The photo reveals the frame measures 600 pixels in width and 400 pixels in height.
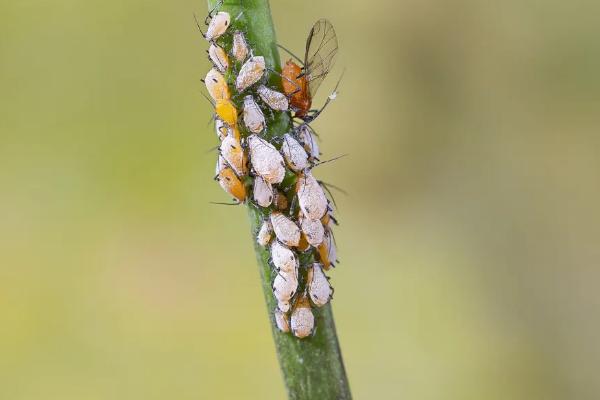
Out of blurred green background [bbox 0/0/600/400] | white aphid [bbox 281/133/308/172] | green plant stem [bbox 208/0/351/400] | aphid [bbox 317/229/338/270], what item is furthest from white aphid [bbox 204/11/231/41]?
blurred green background [bbox 0/0/600/400]

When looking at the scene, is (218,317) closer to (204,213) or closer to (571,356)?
(204,213)

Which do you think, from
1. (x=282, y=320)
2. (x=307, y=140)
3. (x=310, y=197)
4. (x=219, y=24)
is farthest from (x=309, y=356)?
(x=219, y=24)

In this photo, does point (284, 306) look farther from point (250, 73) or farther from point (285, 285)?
point (250, 73)

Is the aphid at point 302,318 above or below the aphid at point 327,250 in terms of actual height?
below

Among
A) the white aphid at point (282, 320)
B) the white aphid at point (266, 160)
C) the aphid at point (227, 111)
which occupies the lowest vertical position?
the white aphid at point (282, 320)

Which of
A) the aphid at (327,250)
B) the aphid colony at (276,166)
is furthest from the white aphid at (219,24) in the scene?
the aphid at (327,250)

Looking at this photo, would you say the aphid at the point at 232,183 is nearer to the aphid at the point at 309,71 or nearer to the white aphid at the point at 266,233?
the white aphid at the point at 266,233

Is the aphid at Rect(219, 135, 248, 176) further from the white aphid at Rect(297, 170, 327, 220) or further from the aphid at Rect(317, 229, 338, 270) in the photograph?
the aphid at Rect(317, 229, 338, 270)
